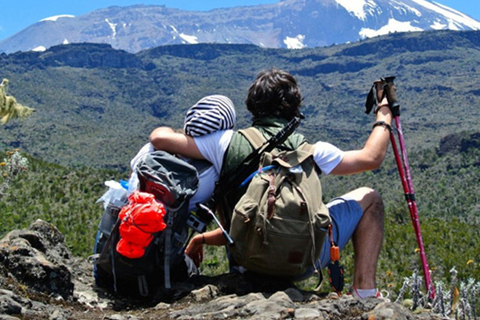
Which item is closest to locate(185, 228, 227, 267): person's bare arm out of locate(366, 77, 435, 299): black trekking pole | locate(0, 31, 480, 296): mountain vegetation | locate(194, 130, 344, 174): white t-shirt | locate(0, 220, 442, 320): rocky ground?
locate(0, 220, 442, 320): rocky ground

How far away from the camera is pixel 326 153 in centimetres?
416

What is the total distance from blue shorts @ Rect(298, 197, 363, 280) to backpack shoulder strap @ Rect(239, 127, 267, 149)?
68 cm

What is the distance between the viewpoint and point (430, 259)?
11883 millimetres

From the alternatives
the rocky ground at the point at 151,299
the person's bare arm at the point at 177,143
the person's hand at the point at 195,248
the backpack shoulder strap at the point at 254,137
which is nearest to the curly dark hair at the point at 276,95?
the backpack shoulder strap at the point at 254,137

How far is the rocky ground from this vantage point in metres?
3.47

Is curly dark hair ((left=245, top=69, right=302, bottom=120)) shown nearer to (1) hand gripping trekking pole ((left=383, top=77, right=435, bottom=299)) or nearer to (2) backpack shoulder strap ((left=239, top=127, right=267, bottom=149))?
(2) backpack shoulder strap ((left=239, top=127, right=267, bottom=149))

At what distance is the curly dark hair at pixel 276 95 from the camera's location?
441 cm

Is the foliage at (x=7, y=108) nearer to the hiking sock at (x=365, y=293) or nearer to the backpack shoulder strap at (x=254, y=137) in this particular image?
the backpack shoulder strap at (x=254, y=137)

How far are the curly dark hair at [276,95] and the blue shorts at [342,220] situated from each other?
69 cm

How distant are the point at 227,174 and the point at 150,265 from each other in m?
0.79

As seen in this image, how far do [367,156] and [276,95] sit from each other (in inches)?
28.9

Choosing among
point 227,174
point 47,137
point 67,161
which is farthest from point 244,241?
point 47,137

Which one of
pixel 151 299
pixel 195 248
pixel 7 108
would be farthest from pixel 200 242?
pixel 7 108

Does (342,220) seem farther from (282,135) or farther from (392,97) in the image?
(392,97)
